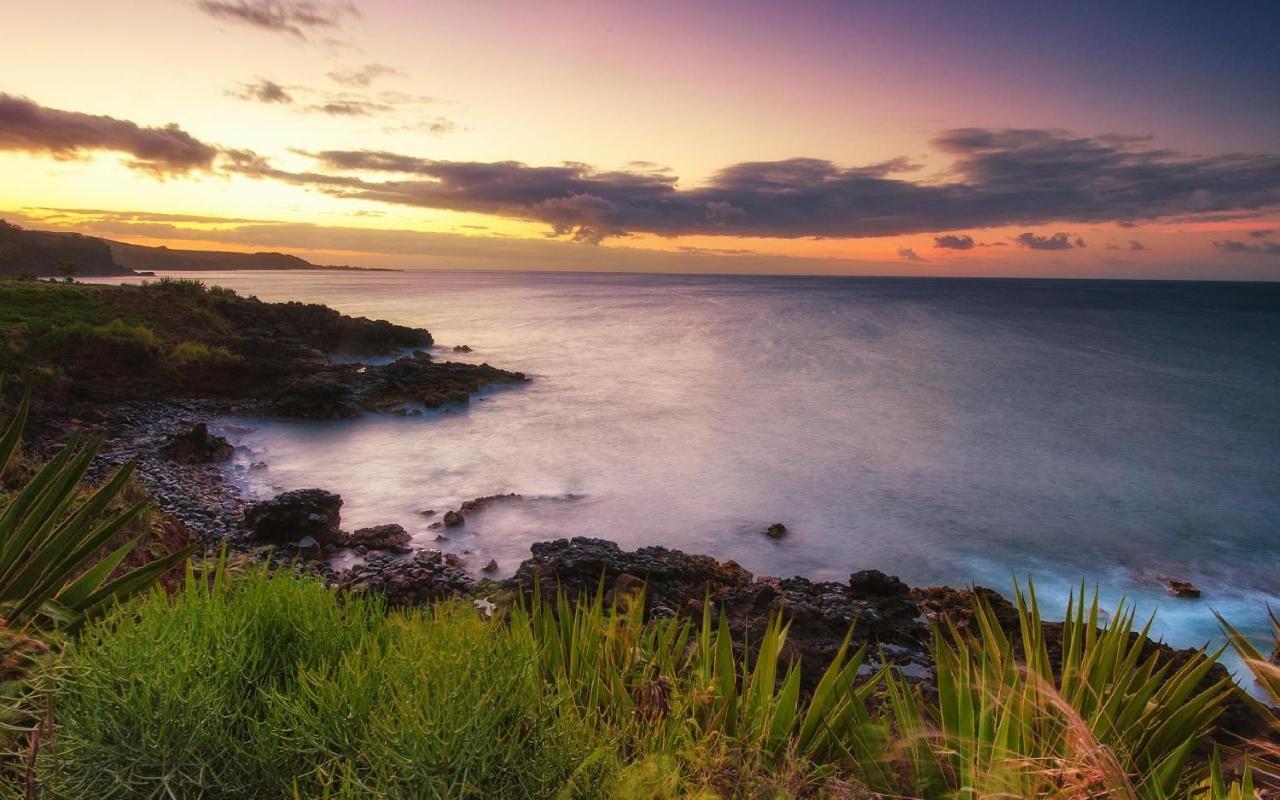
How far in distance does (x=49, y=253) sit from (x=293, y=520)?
4424 inches

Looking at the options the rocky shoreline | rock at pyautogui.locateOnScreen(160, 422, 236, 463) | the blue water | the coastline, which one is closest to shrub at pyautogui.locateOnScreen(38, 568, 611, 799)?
the coastline

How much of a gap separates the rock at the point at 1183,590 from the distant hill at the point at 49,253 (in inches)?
1856

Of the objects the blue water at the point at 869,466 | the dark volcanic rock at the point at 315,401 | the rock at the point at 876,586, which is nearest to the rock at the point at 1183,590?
the blue water at the point at 869,466

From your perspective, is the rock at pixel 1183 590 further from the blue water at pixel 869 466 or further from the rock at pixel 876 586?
the rock at pixel 876 586

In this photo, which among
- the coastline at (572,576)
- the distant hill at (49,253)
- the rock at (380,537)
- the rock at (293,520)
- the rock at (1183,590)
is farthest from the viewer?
the distant hill at (49,253)

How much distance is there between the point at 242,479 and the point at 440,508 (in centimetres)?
425

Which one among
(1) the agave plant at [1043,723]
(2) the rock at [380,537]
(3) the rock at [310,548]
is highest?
(1) the agave plant at [1043,723]

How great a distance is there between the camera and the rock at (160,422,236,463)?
1472 centimetres

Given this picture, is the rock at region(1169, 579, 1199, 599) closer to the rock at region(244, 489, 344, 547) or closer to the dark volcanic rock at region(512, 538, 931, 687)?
the dark volcanic rock at region(512, 538, 931, 687)

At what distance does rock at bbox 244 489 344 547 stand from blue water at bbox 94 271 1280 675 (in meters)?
1.67

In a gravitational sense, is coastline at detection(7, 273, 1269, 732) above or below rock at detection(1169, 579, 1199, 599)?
above

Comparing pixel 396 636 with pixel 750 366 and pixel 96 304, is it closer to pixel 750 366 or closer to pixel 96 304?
pixel 96 304

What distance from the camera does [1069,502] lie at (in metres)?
17.6

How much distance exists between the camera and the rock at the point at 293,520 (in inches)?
435
